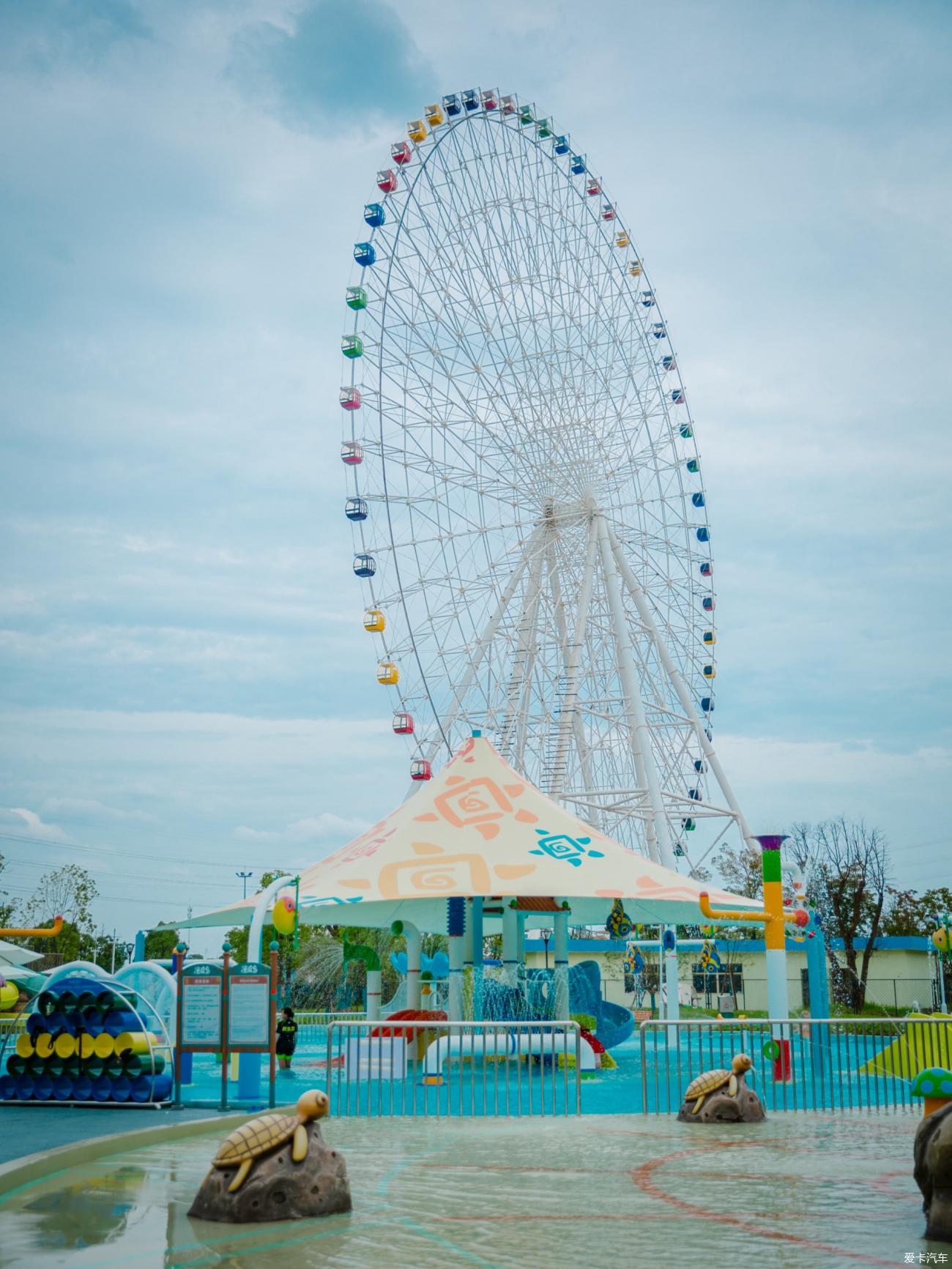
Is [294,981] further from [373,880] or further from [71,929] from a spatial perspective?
[373,880]

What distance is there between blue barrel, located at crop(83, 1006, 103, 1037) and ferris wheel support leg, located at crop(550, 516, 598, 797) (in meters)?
14.5

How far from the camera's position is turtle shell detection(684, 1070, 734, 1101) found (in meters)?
11.8

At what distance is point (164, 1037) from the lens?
13523mm

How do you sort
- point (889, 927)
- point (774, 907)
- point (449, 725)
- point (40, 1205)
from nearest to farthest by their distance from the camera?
point (40, 1205) < point (774, 907) < point (449, 725) < point (889, 927)

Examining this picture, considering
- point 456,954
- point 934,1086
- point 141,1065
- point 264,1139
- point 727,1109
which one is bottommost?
point 727,1109

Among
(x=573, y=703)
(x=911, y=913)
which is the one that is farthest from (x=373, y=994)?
(x=911, y=913)

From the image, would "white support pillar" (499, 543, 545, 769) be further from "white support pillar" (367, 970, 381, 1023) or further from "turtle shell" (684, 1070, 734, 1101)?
"turtle shell" (684, 1070, 734, 1101)

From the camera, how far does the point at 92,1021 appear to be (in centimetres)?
1323

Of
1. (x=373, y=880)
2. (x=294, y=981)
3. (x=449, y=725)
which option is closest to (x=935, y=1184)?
(x=373, y=880)

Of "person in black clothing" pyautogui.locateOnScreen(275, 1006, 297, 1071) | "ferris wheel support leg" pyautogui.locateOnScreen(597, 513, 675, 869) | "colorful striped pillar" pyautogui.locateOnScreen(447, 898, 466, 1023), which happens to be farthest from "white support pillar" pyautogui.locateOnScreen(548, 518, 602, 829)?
"person in black clothing" pyautogui.locateOnScreen(275, 1006, 297, 1071)

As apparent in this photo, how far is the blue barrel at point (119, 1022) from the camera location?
1315 centimetres

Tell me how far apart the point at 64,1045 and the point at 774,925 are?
828cm

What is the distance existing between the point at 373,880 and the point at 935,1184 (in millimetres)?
12153

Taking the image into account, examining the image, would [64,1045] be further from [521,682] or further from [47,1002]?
[521,682]
